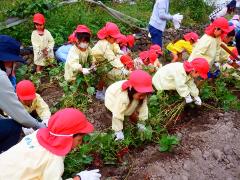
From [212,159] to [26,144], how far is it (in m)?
2.35

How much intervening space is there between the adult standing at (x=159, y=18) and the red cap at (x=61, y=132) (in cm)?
507

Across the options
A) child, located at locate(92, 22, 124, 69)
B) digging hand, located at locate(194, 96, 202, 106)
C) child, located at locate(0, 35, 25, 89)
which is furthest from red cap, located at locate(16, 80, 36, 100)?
digging hand, located at locate(194, 96, 202, 106)

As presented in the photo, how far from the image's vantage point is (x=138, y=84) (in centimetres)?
435

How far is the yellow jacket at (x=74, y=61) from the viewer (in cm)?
590

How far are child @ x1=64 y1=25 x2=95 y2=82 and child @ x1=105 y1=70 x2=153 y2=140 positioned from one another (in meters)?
1.13

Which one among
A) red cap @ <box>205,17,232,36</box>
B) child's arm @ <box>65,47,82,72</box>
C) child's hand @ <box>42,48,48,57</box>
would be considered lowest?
child's hand @ <box>42,48,48,57</box>

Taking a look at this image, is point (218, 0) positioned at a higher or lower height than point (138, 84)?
lower

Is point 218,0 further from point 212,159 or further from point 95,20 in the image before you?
point 212,159

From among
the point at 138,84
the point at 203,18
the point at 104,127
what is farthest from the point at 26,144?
the point at 203,18

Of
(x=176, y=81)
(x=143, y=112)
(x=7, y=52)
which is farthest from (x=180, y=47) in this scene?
(x=7, y=52)

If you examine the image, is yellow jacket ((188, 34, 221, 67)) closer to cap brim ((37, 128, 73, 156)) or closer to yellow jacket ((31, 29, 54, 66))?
yellow jacket ((31, 29, 54, 66))

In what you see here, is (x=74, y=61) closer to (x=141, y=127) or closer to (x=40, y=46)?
(x=40, y=46)

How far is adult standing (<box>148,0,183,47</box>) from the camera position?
7.73m

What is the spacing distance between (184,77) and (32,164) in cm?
287
